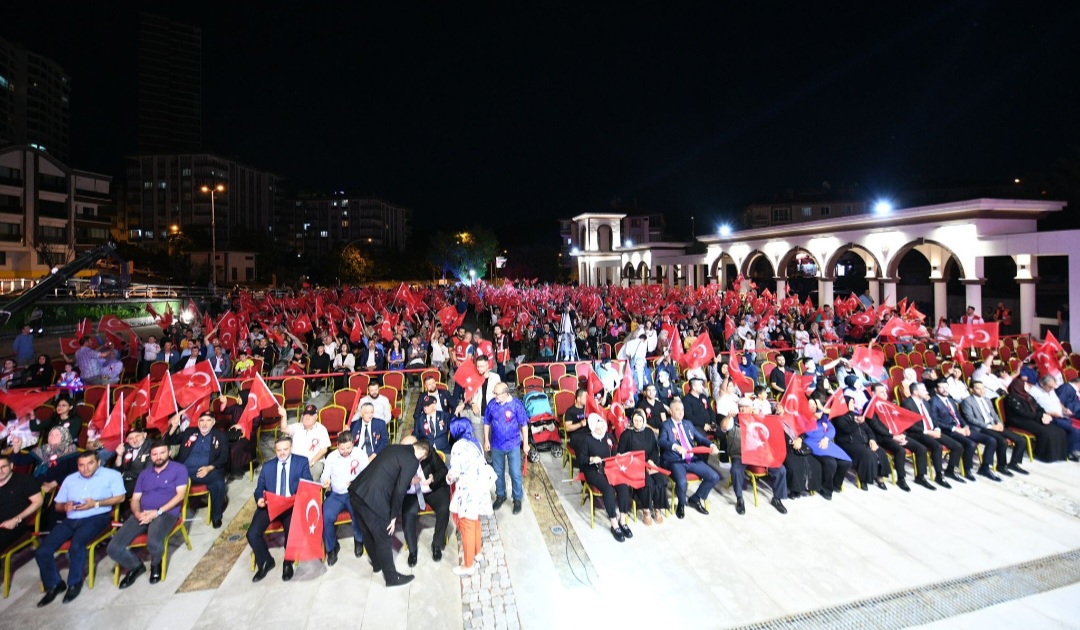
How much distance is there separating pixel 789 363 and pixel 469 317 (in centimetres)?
2192

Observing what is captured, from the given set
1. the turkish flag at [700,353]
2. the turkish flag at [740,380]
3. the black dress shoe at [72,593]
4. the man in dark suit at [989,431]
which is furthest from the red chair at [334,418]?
the man in dark suit at [989,431]

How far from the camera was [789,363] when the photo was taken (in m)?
14.8

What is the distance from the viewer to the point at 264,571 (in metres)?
5.63

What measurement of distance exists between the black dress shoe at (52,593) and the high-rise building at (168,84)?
133501 mm

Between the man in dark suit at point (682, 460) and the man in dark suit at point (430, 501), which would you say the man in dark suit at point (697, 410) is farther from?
the man in dark suit at point (430, 501)

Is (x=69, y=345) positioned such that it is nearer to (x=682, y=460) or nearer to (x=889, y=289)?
(x=682, y=460)

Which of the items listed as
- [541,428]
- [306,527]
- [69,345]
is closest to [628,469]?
[541,428]

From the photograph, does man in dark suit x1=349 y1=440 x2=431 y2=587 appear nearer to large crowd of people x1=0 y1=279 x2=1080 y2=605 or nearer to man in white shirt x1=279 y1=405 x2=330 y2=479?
large crowd of people x1=0 y1=279 x2=1080 y2=605

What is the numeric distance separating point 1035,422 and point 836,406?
363cm

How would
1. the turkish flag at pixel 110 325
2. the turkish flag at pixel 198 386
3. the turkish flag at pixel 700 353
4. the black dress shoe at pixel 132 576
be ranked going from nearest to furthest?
the black dress shoe at pixel 132 576
the turkish flag at pixel 198 386
the turkish flag at pixel 700 353
the turkish flag at pixel 110 325

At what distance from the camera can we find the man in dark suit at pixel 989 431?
7.95 m

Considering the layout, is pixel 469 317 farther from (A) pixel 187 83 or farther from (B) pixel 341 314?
(A) pixel 187 83

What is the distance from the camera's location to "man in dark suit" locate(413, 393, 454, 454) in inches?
285

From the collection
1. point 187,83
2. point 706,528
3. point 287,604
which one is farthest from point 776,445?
point 187,83
